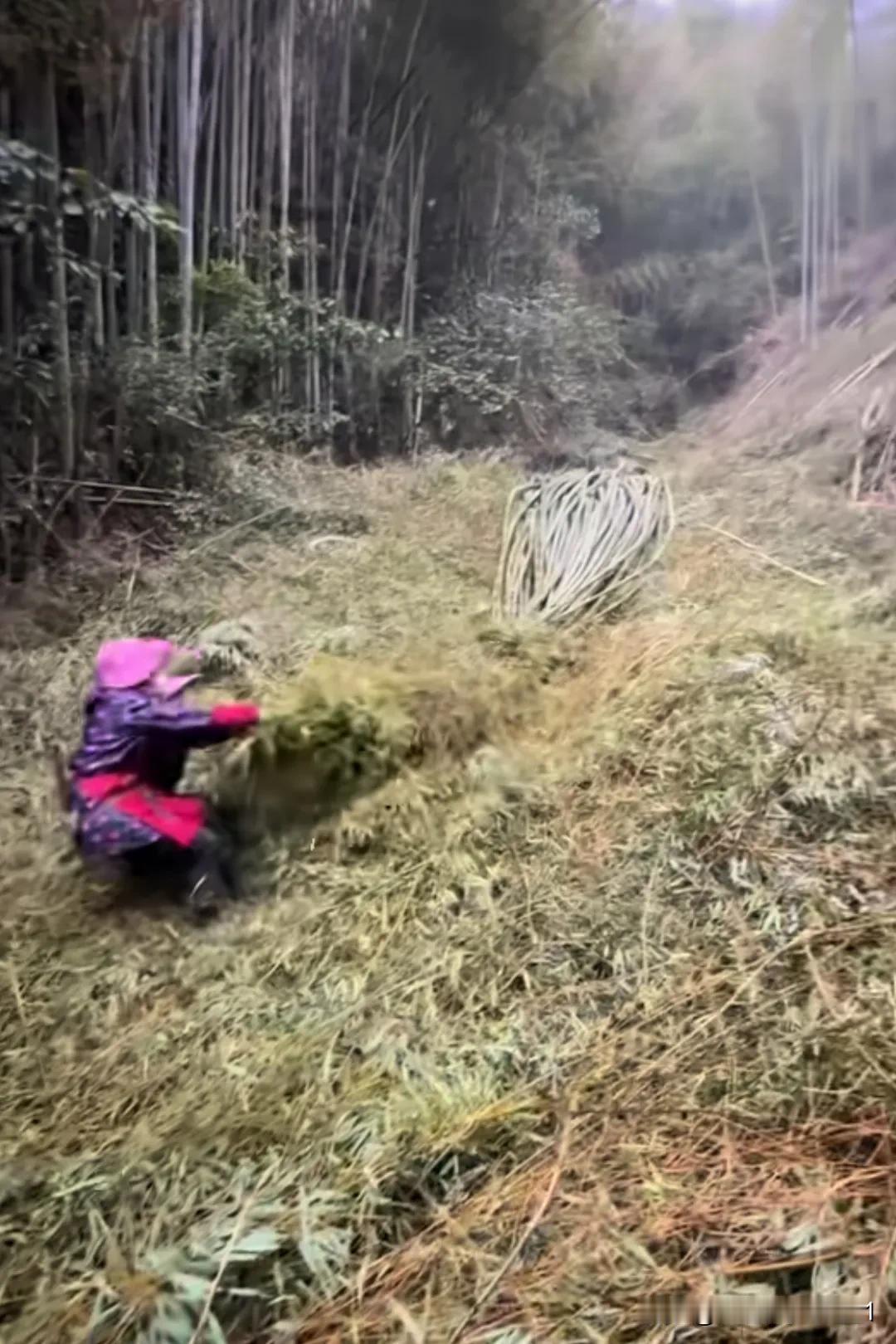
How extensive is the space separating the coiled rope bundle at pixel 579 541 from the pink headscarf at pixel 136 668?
47 centimetres

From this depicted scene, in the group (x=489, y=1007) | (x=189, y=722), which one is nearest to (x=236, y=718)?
(x=189, y=722)

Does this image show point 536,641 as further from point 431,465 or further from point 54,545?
point 54,545

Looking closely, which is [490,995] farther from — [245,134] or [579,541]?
[245,134]

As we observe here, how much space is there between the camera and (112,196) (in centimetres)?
157

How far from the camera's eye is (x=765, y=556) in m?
1.60

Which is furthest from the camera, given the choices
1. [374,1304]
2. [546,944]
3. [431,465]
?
[431,465]

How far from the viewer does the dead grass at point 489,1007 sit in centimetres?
79

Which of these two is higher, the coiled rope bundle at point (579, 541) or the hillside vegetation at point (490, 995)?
the coiled rope bundle at point (579, 541)

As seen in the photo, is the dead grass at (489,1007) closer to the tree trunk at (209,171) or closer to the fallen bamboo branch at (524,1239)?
the fallen bamboo branch at (524,1239)

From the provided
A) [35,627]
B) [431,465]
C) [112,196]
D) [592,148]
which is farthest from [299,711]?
[592,148]

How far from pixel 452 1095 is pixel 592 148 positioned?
145cm

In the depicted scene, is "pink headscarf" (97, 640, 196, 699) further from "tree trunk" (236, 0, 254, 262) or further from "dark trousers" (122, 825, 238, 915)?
"tree trunk" (236, 0, 254, 262)

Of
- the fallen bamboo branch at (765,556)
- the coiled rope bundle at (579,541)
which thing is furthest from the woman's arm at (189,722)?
the fallen bamboo branch at (765,556)

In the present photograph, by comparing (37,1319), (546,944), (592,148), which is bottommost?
(37,1319)
